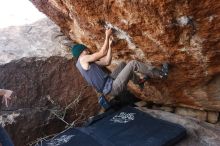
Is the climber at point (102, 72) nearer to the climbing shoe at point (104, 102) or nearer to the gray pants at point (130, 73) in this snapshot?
the gray pants at point (130, 73)

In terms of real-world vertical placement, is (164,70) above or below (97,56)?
below

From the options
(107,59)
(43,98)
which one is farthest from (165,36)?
(43,98)

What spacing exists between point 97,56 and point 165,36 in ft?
3.61

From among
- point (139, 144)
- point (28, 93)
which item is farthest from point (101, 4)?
point (28, 93)

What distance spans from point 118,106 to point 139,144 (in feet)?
5.20

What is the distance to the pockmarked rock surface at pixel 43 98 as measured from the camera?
5.56 metres

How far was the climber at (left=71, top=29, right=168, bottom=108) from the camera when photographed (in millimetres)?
4641

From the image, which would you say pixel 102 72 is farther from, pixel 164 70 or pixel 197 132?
pixel 197 132

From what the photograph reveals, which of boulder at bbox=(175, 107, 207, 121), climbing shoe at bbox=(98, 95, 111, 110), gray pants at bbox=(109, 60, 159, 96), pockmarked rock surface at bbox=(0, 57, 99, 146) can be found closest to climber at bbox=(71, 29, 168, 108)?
gray pants at bbox=(109, 60, 159, 96)

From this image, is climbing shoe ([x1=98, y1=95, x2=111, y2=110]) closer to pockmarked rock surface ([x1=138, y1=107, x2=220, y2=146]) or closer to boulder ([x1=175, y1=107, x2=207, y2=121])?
pockmarked rock surface ([x1=138, y1=107, x2=220, y2=146])

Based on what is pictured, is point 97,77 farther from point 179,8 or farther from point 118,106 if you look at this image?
point 179,8

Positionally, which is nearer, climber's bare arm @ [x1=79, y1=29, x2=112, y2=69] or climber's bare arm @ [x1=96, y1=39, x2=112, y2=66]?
climber's bare arm @ [x1=79, y1=29, x2=112, y2=69]

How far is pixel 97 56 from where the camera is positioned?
464 cm

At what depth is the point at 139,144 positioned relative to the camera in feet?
13.5
